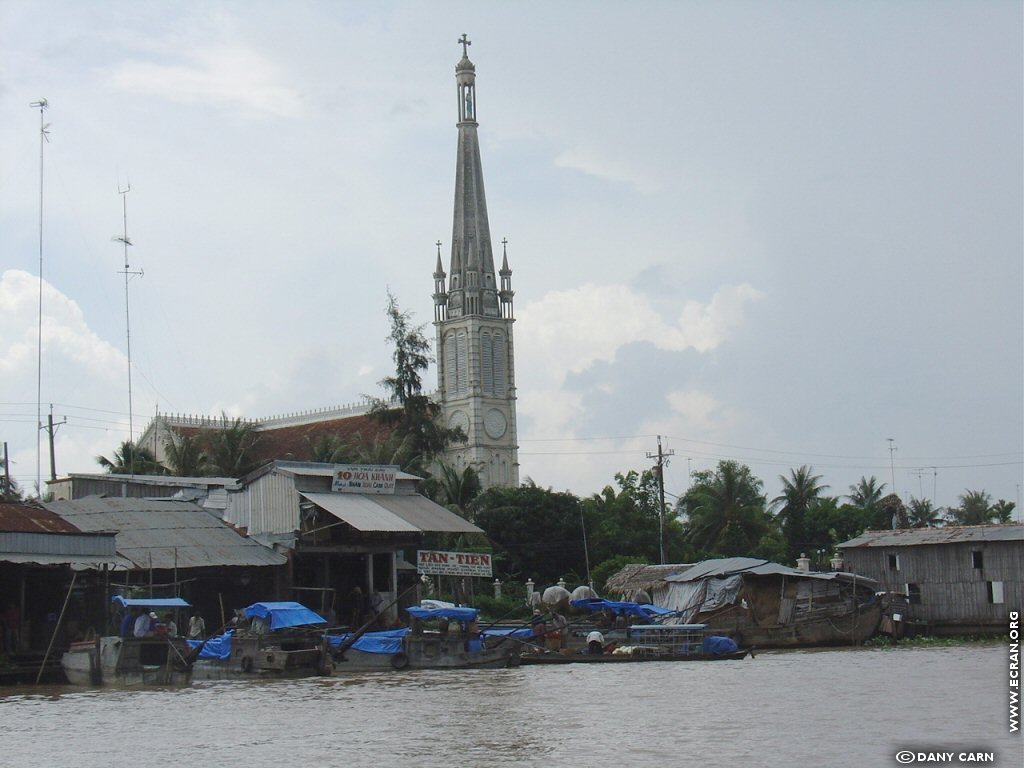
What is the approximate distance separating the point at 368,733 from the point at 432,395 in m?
81.9

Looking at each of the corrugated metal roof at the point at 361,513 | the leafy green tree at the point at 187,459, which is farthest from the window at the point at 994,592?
the leafy green tree at the point at 187,459

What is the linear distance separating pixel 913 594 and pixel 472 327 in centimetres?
5935

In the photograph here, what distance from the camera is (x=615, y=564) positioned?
195 ft

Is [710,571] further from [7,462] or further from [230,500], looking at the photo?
[7,462]

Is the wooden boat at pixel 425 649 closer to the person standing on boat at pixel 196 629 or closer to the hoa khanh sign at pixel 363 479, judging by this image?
the person standing on boat at pixel 196 629

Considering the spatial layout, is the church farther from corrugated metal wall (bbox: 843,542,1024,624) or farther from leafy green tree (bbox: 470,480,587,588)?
corrugated metal wall (bbox: 843,542,1024,624)

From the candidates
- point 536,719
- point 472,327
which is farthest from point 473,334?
point 536,719

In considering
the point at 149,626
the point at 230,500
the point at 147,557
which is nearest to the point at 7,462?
the point at 230,500

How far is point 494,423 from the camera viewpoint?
101m

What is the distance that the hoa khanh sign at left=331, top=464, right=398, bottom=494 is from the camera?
4272 centimetres

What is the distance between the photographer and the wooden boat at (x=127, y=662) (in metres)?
31.1

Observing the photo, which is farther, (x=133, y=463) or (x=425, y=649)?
(x=133, y=463)

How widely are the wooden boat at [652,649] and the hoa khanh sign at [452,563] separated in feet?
10.7

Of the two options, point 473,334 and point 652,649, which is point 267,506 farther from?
point 473,334
